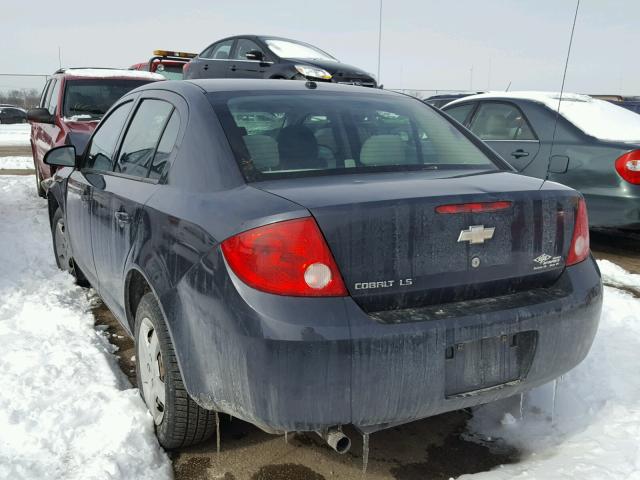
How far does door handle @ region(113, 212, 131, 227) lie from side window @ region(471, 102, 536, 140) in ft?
15.5

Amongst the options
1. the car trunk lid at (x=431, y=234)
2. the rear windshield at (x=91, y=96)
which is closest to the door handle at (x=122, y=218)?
the car trunk lid at (x=431, y=234)

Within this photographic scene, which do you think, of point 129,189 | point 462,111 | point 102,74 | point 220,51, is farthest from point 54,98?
point 129,189

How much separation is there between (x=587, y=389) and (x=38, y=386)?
8.98 ft

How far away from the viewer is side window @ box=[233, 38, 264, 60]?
10291 mm

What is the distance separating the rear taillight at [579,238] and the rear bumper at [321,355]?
406mm

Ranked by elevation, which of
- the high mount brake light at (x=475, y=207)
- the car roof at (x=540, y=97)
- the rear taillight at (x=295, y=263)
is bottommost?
the car roof at (x=540, y=97)

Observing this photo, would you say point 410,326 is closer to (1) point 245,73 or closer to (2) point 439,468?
(2) point 439,468

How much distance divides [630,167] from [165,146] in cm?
452

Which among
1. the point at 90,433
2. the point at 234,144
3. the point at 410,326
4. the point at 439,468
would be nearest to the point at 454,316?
the point at 410,326

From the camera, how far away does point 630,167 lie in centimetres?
559

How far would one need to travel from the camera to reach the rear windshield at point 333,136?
2.47 metres

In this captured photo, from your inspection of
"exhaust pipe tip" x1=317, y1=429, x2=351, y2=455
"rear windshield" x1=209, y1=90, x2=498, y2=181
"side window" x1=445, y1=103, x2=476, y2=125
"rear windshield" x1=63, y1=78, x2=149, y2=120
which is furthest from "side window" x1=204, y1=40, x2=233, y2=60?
"exhaust pipe tip" x1=317, y1=429, x2=351, y2=455

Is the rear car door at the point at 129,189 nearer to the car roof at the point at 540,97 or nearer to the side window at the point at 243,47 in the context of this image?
the car roof at the point at 540,97

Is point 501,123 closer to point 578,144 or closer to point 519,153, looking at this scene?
point 519,153
